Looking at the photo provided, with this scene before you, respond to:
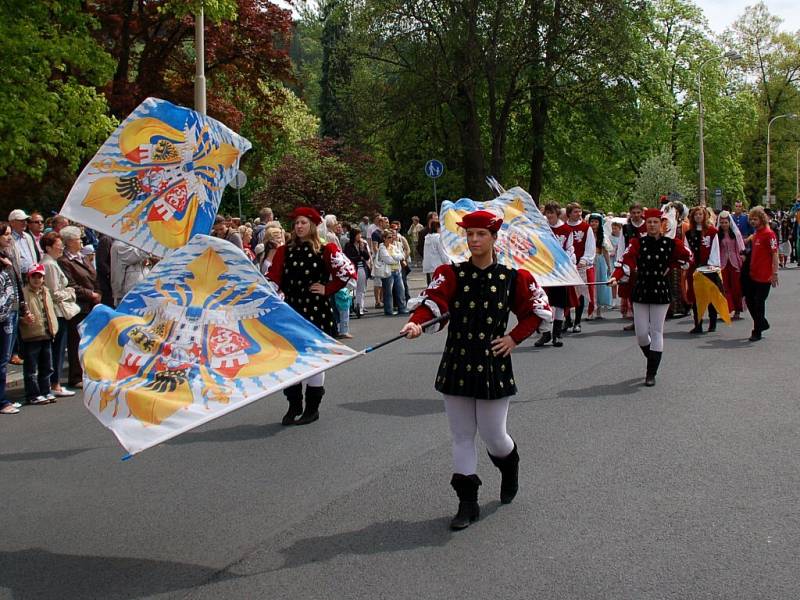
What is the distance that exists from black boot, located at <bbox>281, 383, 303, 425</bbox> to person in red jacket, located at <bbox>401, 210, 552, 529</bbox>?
307 centimetres

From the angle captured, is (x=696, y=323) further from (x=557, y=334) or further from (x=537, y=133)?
(x=537, y=133)

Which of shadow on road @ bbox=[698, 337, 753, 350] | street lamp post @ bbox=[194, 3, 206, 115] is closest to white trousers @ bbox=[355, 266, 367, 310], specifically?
street lamp post @ bbox=[194, 3, 206, 115]

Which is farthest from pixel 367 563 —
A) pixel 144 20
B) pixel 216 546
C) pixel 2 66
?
pixel 144 20

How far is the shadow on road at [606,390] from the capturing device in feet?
30.8

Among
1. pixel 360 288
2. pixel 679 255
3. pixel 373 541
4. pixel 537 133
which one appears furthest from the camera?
pixel 537 133

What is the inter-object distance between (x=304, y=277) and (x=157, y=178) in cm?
155

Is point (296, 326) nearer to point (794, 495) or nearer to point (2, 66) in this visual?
point (794, 495)

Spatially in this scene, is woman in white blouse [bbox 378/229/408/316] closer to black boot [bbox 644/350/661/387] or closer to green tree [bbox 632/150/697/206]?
black boot [bbox 644/350/661/387]

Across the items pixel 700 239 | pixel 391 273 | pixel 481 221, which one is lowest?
pixel 391 273

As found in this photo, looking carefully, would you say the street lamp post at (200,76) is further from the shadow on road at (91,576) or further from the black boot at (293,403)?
the shadow on road at (91,576)

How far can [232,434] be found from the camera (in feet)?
26.6

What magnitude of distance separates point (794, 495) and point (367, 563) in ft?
9.33

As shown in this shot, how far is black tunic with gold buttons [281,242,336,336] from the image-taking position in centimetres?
839

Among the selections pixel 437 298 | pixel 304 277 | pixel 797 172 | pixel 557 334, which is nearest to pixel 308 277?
pixel 304 277
